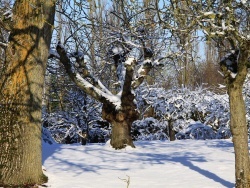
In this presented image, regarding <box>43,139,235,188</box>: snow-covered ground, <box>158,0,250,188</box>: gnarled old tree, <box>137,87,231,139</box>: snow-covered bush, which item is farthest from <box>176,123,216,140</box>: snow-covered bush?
<box>158,0,250,188</box>: gnarled old tree

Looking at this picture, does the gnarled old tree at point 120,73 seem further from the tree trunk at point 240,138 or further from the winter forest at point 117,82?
the tree trunk at point 240,138

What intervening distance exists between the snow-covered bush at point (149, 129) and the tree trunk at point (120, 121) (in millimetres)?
7531

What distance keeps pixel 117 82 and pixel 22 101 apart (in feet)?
19.5

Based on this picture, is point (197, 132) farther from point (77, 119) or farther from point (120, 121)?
point (120, 121)

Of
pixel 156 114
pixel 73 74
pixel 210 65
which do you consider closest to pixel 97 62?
pixel 156 114

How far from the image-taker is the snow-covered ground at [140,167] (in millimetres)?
6969

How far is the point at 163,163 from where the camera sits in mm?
9023

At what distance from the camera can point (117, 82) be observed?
1218cm

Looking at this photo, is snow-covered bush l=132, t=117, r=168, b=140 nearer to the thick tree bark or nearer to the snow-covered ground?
the snow-covered ground

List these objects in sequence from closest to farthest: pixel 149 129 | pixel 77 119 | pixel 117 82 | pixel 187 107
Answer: pixel 117 82 → pixel 77 119 → pixel 187 107 → pixel 149 129

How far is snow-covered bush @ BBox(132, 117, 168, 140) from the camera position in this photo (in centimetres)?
1889

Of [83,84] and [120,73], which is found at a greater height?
[120,73]

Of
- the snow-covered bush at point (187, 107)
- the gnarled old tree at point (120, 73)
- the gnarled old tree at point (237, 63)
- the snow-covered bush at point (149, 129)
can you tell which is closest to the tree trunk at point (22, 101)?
the gnarled old tree at point (237, 63)

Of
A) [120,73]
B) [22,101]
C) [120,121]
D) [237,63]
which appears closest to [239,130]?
[237,63]
